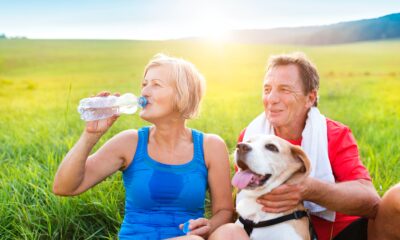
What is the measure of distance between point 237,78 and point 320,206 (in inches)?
457

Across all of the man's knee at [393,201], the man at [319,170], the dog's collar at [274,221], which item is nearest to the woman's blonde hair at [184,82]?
the man at [319,170]

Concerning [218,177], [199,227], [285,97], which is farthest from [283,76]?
[199,227]

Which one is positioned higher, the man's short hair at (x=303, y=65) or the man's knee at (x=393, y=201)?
the man's short hair at (x=303, y=65)

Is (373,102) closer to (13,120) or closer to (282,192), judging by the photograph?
(13,120)

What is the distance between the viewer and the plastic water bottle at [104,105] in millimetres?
3071

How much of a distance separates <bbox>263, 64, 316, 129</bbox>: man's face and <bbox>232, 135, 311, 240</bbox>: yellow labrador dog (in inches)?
18.3

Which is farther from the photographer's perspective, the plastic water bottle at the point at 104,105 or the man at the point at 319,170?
the plastic water bottle at the point at 104,105

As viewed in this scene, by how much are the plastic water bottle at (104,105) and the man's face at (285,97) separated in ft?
2.97

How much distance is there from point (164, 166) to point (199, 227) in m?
0.47

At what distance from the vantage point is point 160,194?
3213 millimetres

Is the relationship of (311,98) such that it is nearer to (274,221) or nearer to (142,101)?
(274,221)

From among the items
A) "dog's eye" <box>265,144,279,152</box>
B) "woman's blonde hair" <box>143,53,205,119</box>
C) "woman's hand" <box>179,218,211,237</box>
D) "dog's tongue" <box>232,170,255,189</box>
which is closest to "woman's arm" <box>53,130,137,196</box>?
"woman's blonde hair" <box>143,53,205,119</box>

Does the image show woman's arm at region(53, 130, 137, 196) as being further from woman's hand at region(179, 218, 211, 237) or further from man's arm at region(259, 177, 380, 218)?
man's arm at region(259, 177, 380, 218)

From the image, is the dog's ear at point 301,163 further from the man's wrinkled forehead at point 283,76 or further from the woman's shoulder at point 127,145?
the woman's shoulder at point 127,145
